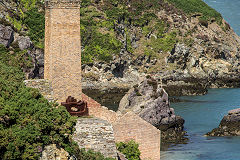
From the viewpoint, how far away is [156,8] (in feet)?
347

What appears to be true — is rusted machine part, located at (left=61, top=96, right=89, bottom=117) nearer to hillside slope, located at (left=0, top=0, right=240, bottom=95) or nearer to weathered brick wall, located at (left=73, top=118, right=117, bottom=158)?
weathered brick wall, located at (left=73, top=118, right=117, bottom=158)

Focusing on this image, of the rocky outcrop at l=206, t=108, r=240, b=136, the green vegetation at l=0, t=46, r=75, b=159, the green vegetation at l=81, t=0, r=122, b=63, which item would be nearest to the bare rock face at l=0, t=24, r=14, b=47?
the rocky outcrop at l=206, t=108, r=240, b=136

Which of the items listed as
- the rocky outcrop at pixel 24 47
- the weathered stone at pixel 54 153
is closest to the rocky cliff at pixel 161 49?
the rocky outcrop at pixel 24 47

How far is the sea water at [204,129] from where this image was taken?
3316 cm

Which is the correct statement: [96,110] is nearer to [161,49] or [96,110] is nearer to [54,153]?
[54,153]

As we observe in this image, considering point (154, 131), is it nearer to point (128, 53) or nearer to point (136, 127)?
point (136, 127)

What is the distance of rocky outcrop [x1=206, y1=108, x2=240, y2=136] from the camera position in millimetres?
39719

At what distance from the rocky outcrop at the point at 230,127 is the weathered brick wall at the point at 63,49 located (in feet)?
74.8

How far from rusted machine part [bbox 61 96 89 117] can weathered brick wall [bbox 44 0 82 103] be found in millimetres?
319

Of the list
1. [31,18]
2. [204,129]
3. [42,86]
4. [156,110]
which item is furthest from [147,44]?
[42,86]

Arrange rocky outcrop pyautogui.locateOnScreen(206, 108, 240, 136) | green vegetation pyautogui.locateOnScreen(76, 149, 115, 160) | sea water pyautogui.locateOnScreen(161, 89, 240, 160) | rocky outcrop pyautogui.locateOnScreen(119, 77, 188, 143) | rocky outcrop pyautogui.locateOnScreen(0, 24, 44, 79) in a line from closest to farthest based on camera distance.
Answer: green vegetation pyautogui.locateOnScreen(76, 149, 115, 160) → sea water pyautogui.locateOnScreen(161, 89, 240, 160) → rocky outcrop pyautogui.locateOnScreen(0, 24, 44, 79) → rocky outcrop pyautogui.locateOnScreen(119, 77, 188, 143) → rocky outcrop pyautogui.locateOnScreen(206, 108, 240, 136)

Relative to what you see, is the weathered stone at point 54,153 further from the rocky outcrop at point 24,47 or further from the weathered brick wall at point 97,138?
the rocky outcrop at point 24,47

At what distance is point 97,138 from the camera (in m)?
15.7

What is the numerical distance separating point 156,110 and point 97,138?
2482cm
